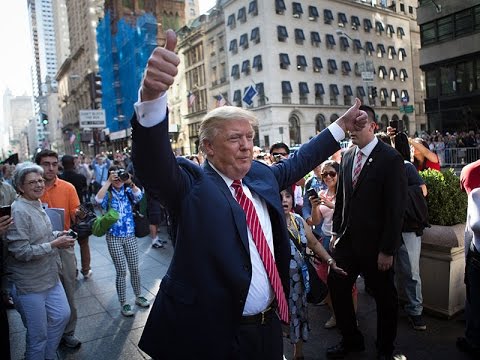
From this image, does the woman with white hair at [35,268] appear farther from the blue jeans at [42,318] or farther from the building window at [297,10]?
the building window at [297,10]

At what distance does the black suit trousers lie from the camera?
349 cm

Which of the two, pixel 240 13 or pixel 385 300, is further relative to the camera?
pixel 240 13

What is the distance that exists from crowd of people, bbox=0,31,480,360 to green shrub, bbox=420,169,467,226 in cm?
23

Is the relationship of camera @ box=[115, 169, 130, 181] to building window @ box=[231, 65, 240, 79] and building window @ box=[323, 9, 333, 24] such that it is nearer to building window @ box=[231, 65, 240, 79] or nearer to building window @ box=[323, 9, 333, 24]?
building window @ box=[231, 65, 240, 79]

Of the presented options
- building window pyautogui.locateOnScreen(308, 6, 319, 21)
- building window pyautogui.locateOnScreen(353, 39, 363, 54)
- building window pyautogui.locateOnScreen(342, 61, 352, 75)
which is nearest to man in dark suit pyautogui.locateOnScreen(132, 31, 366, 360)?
building window pyautogui.locateOnScreen(308, 6, 319, 21)

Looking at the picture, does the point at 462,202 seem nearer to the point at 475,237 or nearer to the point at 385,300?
the point at 475,237

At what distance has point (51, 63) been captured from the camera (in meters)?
171

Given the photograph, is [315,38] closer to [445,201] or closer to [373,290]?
[445,201]

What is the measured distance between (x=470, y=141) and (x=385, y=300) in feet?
73.5

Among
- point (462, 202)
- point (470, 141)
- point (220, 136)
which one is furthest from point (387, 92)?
point (220, 136)

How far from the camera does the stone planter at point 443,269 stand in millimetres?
4312

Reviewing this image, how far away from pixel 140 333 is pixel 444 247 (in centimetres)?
366

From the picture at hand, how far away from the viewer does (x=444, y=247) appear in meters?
4.34

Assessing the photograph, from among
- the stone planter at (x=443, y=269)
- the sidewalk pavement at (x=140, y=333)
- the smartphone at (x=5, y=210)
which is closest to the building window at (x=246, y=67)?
the sidewalk pavement at (x=140, y=333)
